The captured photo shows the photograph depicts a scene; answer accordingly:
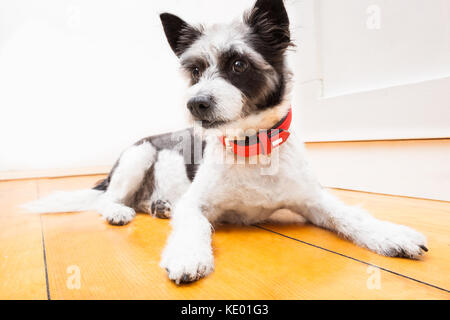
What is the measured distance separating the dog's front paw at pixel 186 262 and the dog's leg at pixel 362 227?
539mm

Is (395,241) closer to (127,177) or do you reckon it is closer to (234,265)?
(234,265)

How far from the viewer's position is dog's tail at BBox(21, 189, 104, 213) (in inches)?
73.3

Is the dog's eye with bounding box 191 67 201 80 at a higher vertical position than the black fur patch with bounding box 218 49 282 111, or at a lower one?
higher

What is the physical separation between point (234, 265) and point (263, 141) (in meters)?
0.50

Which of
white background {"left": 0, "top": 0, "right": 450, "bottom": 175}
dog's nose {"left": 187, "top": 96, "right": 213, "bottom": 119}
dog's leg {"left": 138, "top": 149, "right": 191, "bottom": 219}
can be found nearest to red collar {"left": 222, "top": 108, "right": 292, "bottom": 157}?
dog's nose {"left": 187, "top": 96, "right": 213, "bottom": 119}

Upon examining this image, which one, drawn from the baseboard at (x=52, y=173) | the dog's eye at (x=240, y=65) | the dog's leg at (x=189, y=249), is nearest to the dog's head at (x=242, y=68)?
the dog's eye at (x=240, y=65)

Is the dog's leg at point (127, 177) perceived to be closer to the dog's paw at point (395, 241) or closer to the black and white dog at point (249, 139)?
the black and white dog at point (249, 139)

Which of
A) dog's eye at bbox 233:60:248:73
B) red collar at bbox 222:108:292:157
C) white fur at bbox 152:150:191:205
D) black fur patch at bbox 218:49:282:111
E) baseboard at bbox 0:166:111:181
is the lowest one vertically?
baseboard at bbox 0:166:111:181

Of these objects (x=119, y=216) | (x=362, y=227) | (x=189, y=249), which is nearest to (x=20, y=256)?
(x=119, y=216)

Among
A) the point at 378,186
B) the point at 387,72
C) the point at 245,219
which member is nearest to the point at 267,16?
the point at 245,219

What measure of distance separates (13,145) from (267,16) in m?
3.86

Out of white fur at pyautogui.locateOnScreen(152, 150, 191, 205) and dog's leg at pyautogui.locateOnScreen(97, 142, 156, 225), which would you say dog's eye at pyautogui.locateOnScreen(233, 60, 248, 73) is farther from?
dog's leg at pyautogui.locateOnScreen(97, 142, 156, 225)

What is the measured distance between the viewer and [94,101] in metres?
3.96
